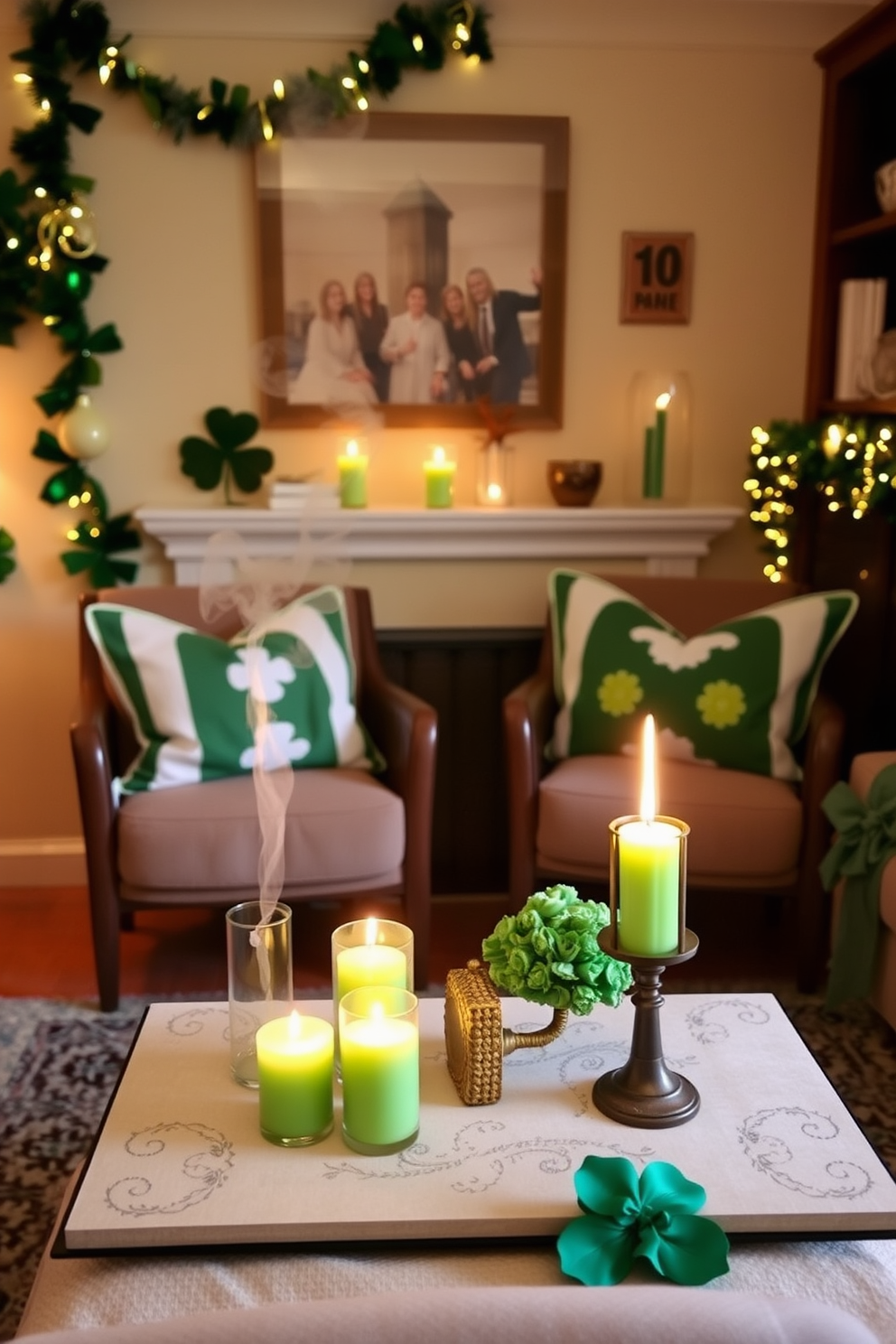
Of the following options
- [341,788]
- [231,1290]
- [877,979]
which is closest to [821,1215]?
[231,1290]

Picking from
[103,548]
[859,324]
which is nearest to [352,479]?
[103,548]

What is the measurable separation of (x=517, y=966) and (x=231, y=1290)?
481 millimetres

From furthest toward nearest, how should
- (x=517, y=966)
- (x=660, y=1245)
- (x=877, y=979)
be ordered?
(x=877, y=979) → (x=517, y=966) → (x=660, y=1245)

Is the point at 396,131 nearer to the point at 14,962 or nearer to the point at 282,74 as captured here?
the point at 282,74

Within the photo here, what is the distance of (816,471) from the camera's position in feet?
9.89

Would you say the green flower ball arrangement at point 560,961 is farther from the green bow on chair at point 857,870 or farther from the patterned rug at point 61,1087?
the green bow on chair at point 857,870

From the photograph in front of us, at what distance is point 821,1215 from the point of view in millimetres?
1322

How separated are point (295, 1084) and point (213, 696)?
1387mm

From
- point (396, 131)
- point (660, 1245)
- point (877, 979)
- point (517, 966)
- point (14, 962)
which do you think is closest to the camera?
point (660, 1245)

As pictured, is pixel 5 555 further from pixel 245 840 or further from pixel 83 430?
pixel 245 840

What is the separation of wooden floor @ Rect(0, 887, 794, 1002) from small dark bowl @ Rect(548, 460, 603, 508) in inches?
41.8

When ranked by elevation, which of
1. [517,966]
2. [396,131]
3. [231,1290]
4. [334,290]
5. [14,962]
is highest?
[396,131]

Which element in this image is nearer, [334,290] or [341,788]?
[341,788]

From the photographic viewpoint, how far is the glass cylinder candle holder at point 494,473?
127 inches
